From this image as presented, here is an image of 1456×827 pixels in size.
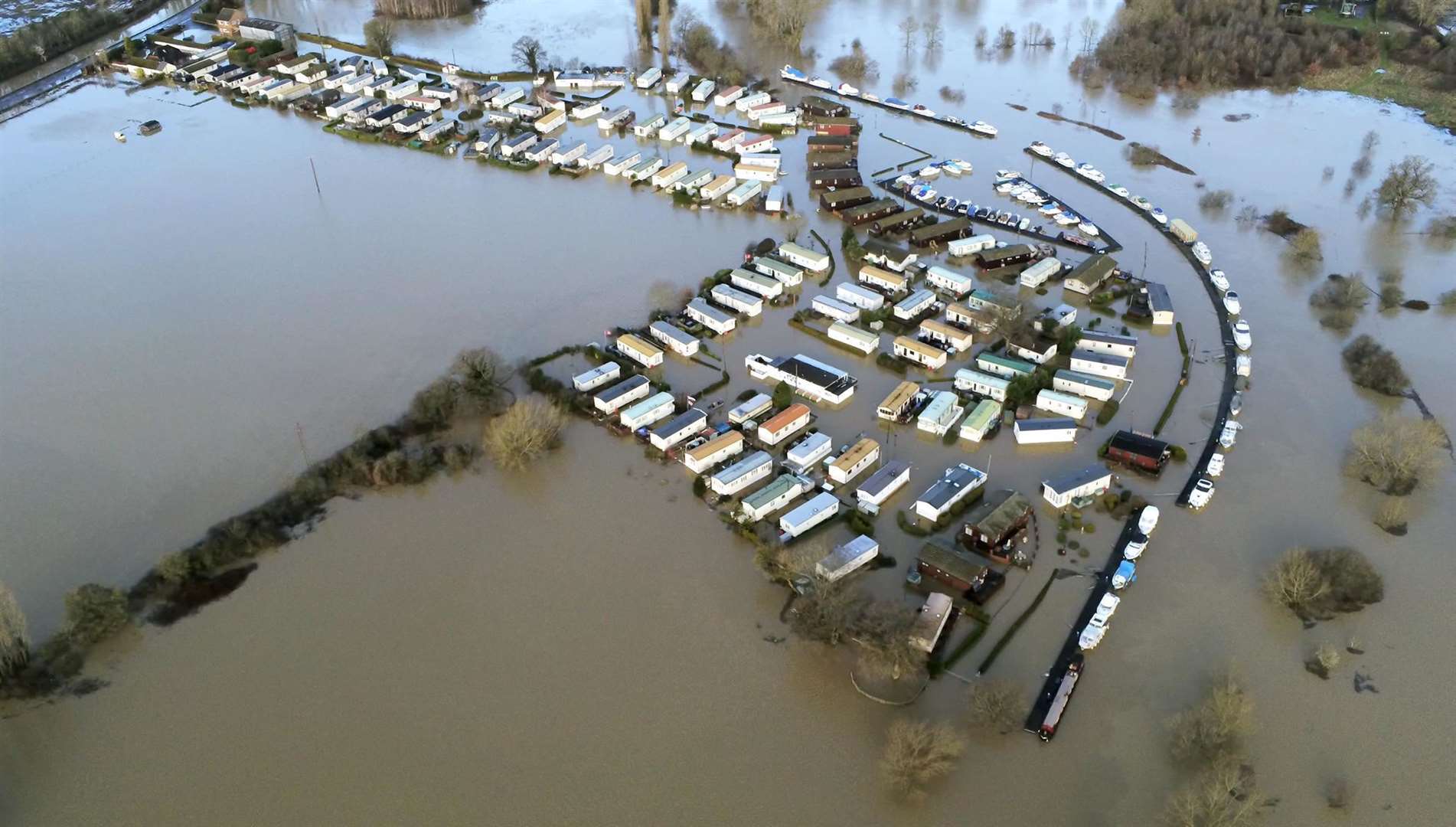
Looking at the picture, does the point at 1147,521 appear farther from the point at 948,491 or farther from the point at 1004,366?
the point at 1004,366

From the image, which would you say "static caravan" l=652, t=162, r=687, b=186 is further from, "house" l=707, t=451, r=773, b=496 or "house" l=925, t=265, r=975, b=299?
"house" l=707, t=451, r=773, b=496

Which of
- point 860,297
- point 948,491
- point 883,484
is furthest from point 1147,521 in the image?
point 860,297

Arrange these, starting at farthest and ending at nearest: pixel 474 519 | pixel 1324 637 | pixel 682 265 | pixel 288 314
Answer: pixel 682 265 → pixel 288 314 → pixel 474 519 → pixel 1324 637

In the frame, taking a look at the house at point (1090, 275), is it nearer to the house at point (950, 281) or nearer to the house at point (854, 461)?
the house at point (950, 281)

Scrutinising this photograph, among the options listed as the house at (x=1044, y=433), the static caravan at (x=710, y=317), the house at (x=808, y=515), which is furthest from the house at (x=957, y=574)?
the static caravan at (x=710, y=317)

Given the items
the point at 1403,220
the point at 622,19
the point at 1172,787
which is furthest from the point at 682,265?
the point at 622,19

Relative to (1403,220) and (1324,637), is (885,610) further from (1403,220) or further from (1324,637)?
(1403,220)
